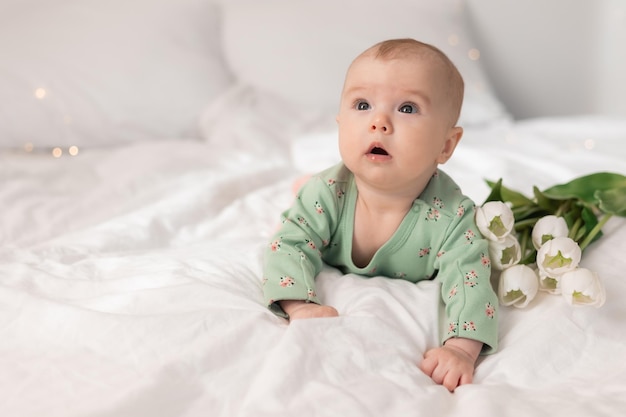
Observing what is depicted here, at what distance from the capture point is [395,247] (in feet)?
3.43

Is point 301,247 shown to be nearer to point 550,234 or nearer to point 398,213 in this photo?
point 398,213

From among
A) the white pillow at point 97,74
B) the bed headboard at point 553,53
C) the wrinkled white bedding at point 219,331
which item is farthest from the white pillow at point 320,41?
the wrinkled white bedding at point 219,331

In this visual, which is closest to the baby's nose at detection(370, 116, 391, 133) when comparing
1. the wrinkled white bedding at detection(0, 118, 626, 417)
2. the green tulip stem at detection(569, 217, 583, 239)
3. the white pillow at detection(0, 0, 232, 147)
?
the wrinkled white bedding at detection(0, 118, 626, 417)

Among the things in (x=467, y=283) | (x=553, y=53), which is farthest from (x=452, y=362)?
(x=553, y=53)

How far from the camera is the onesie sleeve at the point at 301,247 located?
0.96m

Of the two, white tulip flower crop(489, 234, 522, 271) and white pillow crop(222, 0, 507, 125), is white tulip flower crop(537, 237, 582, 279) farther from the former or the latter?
white pillow crop(222, 0, 507, 125)

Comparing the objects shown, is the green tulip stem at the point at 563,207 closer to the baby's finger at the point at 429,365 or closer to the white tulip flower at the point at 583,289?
the white tulip flower at the point at 583,289

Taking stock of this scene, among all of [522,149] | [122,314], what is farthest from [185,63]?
[122,314]

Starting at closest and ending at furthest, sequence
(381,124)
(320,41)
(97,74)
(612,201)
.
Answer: (381,124) < (612,201) < (97,74) < (320,41)

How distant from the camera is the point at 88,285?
1.01 metres

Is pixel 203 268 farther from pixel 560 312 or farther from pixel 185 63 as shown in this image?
pixel 185 63

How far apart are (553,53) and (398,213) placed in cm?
197

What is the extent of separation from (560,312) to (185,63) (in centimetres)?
140

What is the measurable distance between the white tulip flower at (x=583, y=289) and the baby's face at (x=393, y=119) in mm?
249
